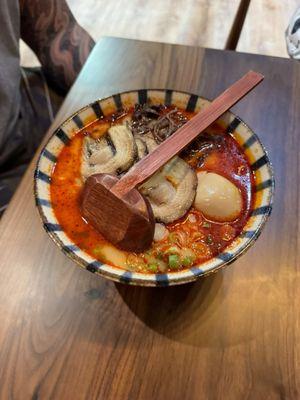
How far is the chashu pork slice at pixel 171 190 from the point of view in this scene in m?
0.83

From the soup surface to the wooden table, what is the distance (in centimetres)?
17

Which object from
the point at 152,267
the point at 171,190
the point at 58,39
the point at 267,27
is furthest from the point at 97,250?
the point at 267,27

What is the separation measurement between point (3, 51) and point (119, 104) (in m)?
0.73

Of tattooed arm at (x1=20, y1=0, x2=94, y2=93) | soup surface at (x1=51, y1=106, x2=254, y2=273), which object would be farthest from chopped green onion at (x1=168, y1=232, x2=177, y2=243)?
tattooed arm at (x1=20, y1=0, x2=94, y2=93)

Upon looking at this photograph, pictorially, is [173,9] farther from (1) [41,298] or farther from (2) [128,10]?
(1) [41,298]

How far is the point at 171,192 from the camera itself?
858 millimetres

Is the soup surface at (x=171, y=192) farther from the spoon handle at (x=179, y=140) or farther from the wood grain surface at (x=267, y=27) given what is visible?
the wood grain surface at (x=267, y=27)

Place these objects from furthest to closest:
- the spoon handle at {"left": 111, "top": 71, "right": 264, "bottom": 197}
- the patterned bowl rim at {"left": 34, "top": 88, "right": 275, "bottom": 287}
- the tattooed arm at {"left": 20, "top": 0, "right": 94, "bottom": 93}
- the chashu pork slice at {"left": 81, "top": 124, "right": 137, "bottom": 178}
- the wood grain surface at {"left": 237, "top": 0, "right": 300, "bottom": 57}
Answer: the wood grain surface at {"left": 237, "top": 0, "right": 300, "bottom": 57} → the tattooed arm at {"left": 20, "top": 0, "right": 94, "bottom": 93} → the chashu pork slice at {"left": 81, "top": 124, "right": 137, "bottom": 178} → the spoon handle at {"left": 111, "top": 71, "right": 264, "bottom": 197} → the patterned bowl rim at {"left": 34, "top": 88, "right": 275, "bottom": 287}

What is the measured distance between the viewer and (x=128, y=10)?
10.5 ft

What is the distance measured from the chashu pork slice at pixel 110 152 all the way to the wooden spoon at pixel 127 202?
3.6 inches

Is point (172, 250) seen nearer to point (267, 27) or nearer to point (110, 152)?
point (110, 152)

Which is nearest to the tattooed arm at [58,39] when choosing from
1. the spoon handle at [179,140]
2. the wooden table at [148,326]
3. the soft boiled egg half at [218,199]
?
the wooden table at [148,326]

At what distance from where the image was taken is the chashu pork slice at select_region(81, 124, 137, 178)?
2.92 ft

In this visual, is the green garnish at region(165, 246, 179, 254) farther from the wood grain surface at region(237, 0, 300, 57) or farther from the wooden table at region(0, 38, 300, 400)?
the wood grain surface at region(237, 0, 300, 57)
